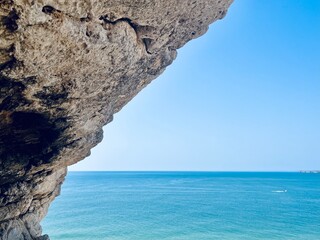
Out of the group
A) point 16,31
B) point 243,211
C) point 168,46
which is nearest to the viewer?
point 16,31

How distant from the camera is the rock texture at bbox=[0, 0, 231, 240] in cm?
700

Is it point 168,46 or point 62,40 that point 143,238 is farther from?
point 62,40

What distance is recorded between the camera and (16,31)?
263 inches

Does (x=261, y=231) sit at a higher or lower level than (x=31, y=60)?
lower

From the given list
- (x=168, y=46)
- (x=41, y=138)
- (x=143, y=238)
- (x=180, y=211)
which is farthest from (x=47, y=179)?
(x=180, y=211)

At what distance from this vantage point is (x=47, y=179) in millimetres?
14031

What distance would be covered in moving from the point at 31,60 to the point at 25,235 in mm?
9162

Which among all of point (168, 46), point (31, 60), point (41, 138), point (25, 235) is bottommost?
point (25, 235)

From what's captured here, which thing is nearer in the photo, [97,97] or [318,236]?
[97,97]

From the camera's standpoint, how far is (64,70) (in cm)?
833

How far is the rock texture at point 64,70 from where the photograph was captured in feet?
23.0

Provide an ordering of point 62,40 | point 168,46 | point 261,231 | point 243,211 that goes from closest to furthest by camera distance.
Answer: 1. point 62,40
2. point 168,46
3. point 261,231
4. point 243,211

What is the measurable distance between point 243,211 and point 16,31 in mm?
48347

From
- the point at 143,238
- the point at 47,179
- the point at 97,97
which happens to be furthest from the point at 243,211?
the point at 97,97
